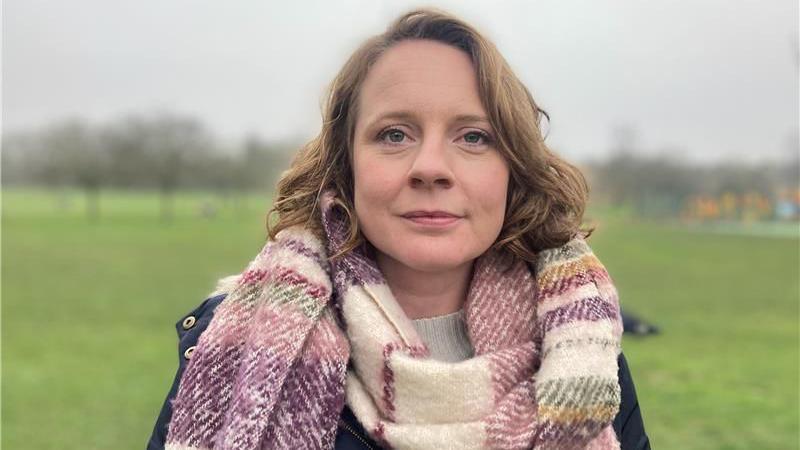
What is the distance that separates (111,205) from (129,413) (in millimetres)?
64314

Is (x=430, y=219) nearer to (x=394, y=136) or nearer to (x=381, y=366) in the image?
(x=394, y=136)

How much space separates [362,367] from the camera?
75.0 inches

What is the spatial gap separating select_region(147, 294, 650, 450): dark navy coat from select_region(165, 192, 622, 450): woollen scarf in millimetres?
53

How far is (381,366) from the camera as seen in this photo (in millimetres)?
1856

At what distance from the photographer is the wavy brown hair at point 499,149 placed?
1.95 m

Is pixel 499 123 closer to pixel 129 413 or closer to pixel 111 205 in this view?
pixel 129 413

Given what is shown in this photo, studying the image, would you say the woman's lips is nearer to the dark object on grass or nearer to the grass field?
the grass field

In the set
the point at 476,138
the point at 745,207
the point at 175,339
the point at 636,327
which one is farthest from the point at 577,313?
the point at 745,207

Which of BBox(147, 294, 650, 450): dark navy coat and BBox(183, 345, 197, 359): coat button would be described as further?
BBox(183, 345, 197, 359): coat button

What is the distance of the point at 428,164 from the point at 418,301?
0.44 metres

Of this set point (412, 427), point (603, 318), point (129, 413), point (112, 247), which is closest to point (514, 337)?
point (603, 318)

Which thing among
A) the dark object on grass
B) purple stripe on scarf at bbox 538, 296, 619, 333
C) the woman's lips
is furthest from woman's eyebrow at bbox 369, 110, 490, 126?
the dark object on grass

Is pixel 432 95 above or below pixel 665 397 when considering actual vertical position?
above

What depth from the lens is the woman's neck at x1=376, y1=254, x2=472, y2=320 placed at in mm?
2041
